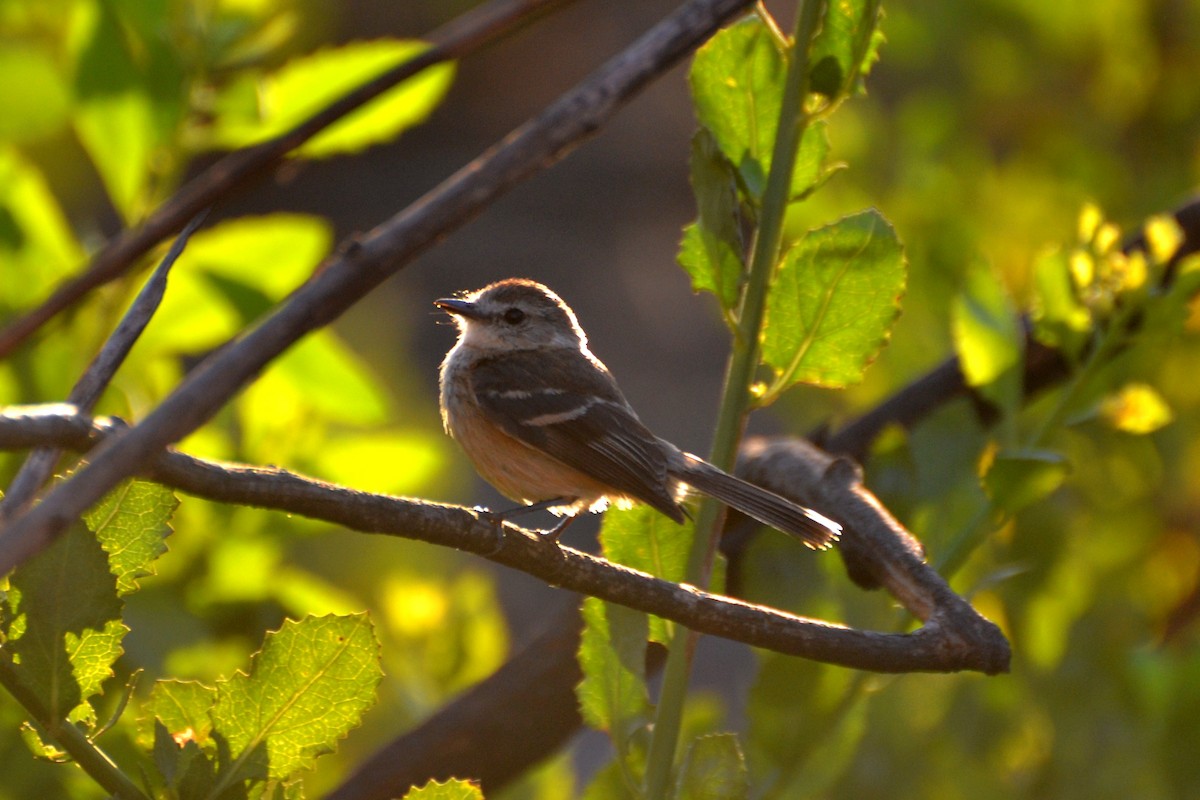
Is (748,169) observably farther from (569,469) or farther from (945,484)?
(569,469)

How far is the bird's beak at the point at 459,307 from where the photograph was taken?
2682mm

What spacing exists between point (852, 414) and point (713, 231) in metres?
1.77

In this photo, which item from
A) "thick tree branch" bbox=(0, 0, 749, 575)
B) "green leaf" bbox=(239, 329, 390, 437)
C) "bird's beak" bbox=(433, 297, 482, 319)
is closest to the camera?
"thick tree branch" bbox=(0, 0, 749, 575)

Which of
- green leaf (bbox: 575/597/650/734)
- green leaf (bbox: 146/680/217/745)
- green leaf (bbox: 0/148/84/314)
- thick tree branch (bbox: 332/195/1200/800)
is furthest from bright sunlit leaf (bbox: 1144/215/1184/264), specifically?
green leaf (bbox: 0/148/84/314)

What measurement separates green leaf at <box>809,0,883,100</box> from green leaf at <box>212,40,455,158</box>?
2.36 ft

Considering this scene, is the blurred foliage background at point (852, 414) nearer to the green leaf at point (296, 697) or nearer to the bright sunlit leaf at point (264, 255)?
the bright sunlit leaf at point (264, 255)

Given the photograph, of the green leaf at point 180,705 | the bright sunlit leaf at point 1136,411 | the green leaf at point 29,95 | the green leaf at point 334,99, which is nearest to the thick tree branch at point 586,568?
the green leaf at point 180,705

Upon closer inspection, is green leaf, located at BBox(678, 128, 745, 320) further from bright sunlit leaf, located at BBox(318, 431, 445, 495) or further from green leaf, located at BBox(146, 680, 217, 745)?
bright sunlit leaf, located at BBox(318, 431, 445, 495)

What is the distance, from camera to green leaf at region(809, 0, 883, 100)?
3.94 feet

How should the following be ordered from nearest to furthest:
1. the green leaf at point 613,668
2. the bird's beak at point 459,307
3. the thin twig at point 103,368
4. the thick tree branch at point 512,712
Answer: the thin twig at point 103,368 → the green leaf at point 613,668 → the thick tree branch at point 512,712 → the bird's beak at point 459,307

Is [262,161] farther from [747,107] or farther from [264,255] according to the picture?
[264,255]

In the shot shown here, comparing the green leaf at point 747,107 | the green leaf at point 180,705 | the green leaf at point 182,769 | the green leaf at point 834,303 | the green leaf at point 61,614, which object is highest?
the green leaf at point 747,107

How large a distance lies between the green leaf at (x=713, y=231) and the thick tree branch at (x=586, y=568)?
1.00 feet

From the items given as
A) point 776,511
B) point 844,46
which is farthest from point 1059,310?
point 844,46
